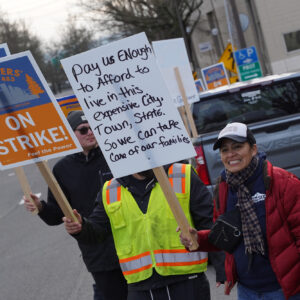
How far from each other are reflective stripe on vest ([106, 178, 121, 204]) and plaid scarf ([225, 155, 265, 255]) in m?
0.81

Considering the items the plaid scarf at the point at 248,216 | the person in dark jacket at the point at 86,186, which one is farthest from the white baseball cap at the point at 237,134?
the person in dark jacket at the point at 86,186

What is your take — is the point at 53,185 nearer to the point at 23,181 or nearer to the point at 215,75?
the point at 23,181

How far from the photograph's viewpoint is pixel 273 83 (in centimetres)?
810

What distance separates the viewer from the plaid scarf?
3646 millimetres

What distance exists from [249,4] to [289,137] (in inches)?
1051

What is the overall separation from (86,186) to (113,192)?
109 centimetres

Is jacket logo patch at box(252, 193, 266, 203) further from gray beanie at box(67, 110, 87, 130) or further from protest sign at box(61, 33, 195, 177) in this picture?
gray beanie at box(67, 110, 87, 130)

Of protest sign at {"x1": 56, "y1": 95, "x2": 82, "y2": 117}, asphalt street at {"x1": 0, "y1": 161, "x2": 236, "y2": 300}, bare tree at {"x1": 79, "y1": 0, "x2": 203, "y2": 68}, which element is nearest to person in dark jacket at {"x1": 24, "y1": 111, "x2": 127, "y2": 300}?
asphalt street at {"x1": 0, "y1": 161, "x2": 236, "y2": 300}

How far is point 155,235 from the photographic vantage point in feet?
13.7

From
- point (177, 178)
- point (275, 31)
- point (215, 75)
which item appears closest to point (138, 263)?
point (177, 178)

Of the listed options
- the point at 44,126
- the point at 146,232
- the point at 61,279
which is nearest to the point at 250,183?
the point at 146,232

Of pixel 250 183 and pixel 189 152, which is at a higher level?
pixel 189 152

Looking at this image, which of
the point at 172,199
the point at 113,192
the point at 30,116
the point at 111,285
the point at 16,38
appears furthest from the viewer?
the point at 16,38

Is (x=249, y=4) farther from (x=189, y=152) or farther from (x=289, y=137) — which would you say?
(x=189, y=152)
